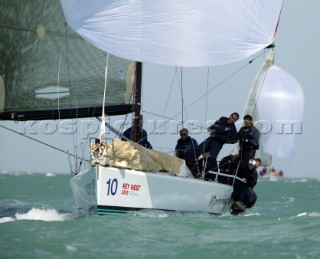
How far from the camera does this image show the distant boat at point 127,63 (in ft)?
52.0

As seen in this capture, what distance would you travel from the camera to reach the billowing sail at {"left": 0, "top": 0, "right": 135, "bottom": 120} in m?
18.5

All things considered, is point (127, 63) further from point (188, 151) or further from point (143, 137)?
point (188, 151)

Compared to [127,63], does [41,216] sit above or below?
below

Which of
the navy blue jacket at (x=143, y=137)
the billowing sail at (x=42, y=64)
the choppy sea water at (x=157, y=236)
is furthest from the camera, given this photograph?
the billowing sail at (x=42, y=64)

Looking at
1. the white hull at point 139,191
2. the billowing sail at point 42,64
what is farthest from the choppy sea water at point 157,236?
the billowing sail at point 42,64

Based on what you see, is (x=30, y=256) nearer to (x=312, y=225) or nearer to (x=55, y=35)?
(x=312, y=225)

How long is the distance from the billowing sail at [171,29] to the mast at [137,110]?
1.63 metres

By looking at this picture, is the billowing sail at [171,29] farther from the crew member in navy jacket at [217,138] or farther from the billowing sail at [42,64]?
the billowing sail at [42,64]

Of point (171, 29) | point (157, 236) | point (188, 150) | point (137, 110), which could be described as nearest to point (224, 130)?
point (188, 150)

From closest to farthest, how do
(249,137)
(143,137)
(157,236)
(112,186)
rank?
(157,236), (112,186), (143,137), (249,137)

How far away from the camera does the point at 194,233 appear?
1487 centimetres

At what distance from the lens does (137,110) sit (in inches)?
691

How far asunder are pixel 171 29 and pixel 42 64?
3694mm

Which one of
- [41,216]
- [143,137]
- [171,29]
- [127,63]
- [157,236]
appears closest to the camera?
[157,236]
